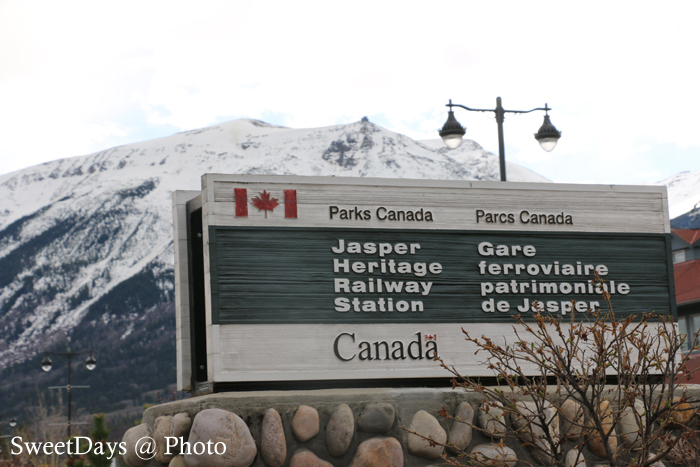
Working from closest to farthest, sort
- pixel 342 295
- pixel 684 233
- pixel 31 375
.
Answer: pixel 342 295 < pixel 684 233 < pixel 31 375

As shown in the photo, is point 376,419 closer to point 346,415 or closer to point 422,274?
point 346,415

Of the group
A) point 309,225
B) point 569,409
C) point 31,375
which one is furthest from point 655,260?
point 31,375

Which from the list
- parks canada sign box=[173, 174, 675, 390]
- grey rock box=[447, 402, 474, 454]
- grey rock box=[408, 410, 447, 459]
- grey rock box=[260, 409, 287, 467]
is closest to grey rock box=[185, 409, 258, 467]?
grey rock box=[260, 409, 287, 467]

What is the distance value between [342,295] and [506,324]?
1.88m

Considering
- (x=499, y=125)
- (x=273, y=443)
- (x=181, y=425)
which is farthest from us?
(x=499, y=125)

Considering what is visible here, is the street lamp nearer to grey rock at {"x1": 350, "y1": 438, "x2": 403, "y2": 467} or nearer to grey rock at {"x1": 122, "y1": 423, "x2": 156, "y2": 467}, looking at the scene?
grey rock at {"x1": 350, "y1": 438, "x2": 403, "y2": 467}

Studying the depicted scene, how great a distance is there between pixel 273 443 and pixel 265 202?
2.49 metres

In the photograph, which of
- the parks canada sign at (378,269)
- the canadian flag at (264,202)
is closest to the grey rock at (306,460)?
the parks canada sign at (378,269)

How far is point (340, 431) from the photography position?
806 cm

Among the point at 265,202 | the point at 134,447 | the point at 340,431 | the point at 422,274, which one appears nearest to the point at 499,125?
the point at 422,274

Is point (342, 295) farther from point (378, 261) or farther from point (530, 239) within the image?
point (530, 239)

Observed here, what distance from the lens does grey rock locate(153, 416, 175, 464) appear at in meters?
8.12

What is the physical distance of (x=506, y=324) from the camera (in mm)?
9195

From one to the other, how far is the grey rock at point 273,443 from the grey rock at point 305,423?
15 cm
